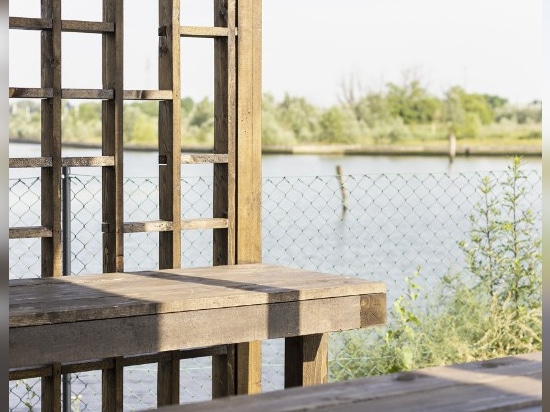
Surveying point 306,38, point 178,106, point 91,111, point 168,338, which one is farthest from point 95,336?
point 306,38

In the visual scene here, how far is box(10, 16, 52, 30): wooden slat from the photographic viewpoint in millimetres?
3020

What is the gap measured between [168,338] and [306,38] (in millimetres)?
10776

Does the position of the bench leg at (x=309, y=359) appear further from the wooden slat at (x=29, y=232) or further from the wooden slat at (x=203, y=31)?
the wooden slat at (x=203, y=31)

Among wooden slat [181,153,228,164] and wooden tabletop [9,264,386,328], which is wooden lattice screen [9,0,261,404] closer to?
wooden slat [181,153,228,164]

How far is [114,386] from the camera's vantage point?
3.22 m

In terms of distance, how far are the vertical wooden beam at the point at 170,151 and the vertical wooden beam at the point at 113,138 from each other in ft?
0.63

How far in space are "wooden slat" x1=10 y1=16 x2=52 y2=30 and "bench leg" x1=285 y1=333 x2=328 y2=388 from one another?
138cm

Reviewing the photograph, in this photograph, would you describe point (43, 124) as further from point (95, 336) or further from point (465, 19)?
point (465, 19)

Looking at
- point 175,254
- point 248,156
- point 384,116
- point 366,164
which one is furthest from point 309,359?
point 384,116

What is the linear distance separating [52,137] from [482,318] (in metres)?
3.11

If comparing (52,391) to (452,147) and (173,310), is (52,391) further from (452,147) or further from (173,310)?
(452,147)

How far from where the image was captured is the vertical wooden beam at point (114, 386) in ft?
10.5

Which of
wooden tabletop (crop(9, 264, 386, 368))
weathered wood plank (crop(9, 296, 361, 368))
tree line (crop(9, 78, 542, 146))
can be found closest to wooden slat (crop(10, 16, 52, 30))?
wooden tabletop (crop(9, 264, 386, 368))

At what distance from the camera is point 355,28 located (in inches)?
545
